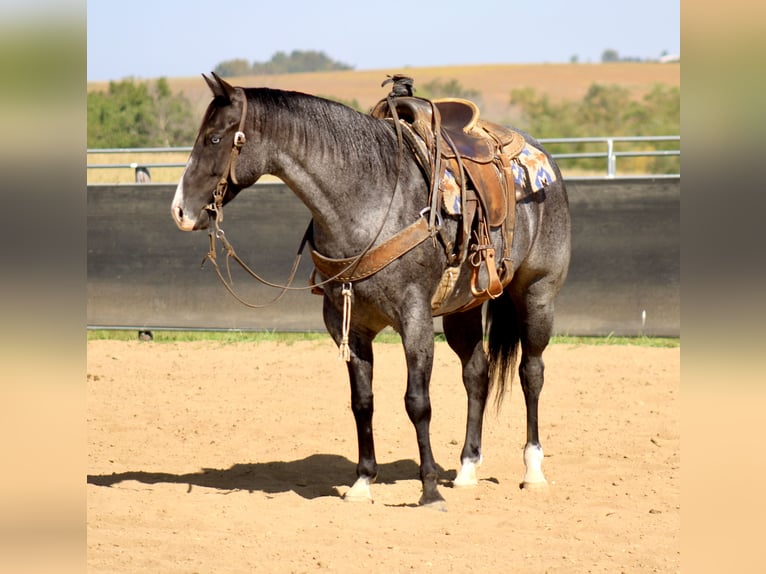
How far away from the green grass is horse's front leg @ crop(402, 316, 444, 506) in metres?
4.49

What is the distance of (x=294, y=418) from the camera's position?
658 centimetres

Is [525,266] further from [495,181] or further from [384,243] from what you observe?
[384,243]

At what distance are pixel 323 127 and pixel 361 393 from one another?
1.29 meters

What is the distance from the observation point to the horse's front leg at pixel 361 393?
4.64m

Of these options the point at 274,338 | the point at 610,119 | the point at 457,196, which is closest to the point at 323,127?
the point at 457,196

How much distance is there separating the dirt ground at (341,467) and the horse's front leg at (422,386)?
148 mm

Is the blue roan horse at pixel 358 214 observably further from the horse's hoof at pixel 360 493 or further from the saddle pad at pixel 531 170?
the saddle pad at pixel 531 170

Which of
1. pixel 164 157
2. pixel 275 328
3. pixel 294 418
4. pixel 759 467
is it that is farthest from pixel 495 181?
pixel 164 157

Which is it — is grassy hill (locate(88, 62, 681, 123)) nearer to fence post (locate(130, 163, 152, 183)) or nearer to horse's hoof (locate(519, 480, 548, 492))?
fence post (locate(130, 163, 152, 183))

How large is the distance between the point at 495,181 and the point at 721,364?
146 inches

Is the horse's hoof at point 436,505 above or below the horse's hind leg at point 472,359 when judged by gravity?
below

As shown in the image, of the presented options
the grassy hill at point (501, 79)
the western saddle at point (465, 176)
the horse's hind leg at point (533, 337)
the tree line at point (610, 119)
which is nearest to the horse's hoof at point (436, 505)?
the horse's hind leg at point (533, 337)

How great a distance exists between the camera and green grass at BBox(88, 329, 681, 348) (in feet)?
29.0

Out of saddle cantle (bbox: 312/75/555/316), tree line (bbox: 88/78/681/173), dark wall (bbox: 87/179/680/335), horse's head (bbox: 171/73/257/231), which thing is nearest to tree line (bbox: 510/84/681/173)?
tree line (bbox: 88/78/681/173)
